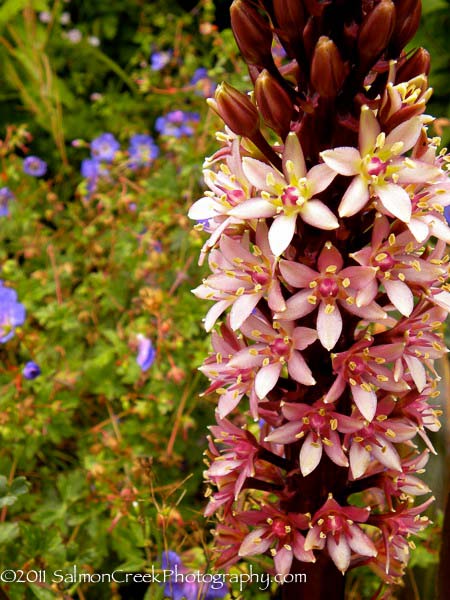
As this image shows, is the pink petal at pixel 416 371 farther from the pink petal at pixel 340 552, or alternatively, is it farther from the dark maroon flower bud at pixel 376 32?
the dark maroon flower bud at pixel 376 32

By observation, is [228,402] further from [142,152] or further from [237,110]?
[142,152]

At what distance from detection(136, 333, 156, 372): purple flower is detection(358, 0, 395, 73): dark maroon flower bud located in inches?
38.8

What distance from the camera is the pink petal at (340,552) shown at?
3.03ft

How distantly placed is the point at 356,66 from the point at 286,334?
1.08 ft

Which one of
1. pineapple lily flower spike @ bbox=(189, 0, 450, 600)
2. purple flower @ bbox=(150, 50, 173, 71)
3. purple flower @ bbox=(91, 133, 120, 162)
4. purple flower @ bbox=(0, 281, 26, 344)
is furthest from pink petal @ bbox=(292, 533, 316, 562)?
purple flower @ bbox=(150, 50, 173, 71)

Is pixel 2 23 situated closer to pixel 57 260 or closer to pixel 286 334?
pixel 57 260

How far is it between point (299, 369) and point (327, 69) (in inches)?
13.5

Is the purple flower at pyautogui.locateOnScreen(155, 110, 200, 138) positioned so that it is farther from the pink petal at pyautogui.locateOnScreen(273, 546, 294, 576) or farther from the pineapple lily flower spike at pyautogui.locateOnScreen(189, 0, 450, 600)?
the pink petal at pyautogui.locateOnScreen(273, 546, 294, 576)

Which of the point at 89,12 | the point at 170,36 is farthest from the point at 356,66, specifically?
the point at 89,12

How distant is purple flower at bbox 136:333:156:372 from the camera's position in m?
1.69

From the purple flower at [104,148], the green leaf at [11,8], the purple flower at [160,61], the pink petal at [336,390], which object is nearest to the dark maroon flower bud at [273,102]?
the pink petal at [336,390]

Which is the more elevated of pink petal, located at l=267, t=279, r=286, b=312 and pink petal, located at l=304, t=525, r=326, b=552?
pink petal, located at l=267, t=279, r=286, b=312

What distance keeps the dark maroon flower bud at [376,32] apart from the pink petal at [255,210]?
0.20 m

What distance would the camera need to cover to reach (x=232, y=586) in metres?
1.20
